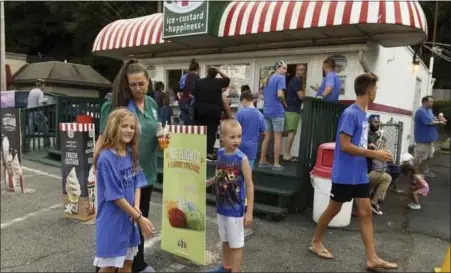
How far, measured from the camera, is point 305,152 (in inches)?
221

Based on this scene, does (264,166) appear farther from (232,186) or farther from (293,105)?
(232,186)

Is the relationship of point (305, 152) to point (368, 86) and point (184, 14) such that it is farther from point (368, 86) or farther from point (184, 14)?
point (184, 14)

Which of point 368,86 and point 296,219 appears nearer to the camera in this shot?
point 368,86

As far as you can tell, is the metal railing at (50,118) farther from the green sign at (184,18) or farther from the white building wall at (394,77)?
the white building wall at (394,77)

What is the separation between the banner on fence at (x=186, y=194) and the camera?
11.6 feet

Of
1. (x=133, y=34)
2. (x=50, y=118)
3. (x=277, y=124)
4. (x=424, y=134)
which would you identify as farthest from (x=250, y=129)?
(x=50, y=118)

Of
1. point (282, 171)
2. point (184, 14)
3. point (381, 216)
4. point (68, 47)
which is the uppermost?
point (68, 47)

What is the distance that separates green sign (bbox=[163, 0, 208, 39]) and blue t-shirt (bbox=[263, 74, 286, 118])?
2023mm

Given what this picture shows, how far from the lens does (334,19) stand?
6.13 m

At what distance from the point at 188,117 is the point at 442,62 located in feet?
84.5

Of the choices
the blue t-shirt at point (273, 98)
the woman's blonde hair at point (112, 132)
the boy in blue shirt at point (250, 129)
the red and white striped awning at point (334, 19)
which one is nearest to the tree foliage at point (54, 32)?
the red and white striped awning at point (334, 19)

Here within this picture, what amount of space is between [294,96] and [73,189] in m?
3.89

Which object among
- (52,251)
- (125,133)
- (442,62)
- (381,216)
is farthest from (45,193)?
(442,62)

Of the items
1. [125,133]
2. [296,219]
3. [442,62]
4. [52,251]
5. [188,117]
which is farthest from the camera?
[442,62]
